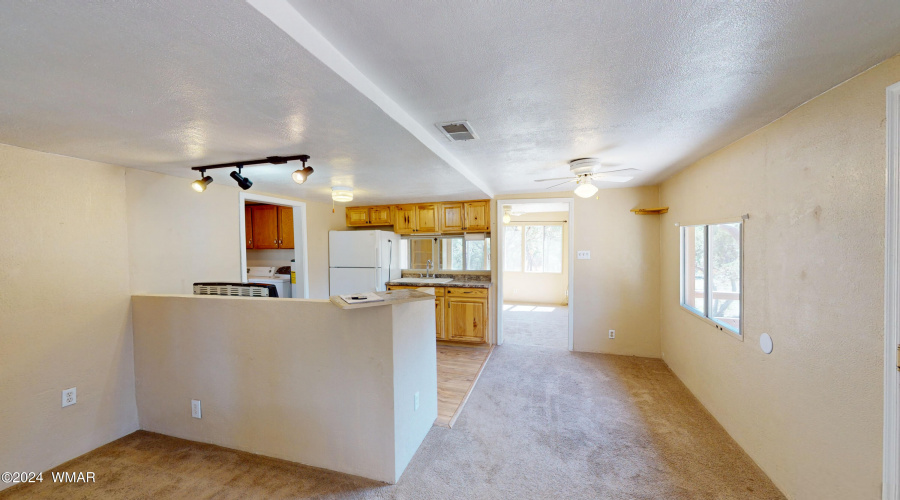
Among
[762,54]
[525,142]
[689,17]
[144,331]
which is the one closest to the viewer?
[689,17]

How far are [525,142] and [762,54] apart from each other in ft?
3.95

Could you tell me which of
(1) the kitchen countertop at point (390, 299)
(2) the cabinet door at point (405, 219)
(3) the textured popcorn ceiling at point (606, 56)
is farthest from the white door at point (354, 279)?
(3) the textured popcorn ceiling at point (606, 56)

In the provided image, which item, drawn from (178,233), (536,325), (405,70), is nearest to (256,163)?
(178,233)

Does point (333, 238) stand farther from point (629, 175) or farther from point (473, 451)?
point (629, 175)

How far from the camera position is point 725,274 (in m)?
2.53

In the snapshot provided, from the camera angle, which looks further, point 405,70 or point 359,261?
point 359,261

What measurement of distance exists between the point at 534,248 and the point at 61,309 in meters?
7.37

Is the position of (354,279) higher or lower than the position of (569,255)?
lower

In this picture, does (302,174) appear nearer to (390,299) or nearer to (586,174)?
(390,299)

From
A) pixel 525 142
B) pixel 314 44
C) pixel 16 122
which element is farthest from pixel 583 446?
pixel 16 122

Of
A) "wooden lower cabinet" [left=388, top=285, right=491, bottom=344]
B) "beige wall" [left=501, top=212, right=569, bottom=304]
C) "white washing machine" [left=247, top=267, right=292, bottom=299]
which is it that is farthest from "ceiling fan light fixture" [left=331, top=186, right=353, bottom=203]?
"beige wall" [left=501, top=212, right=569, bottom=304]

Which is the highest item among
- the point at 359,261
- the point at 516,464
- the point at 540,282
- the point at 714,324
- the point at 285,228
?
the point at 285,228

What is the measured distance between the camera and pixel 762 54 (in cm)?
119

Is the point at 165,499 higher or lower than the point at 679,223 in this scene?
lower
